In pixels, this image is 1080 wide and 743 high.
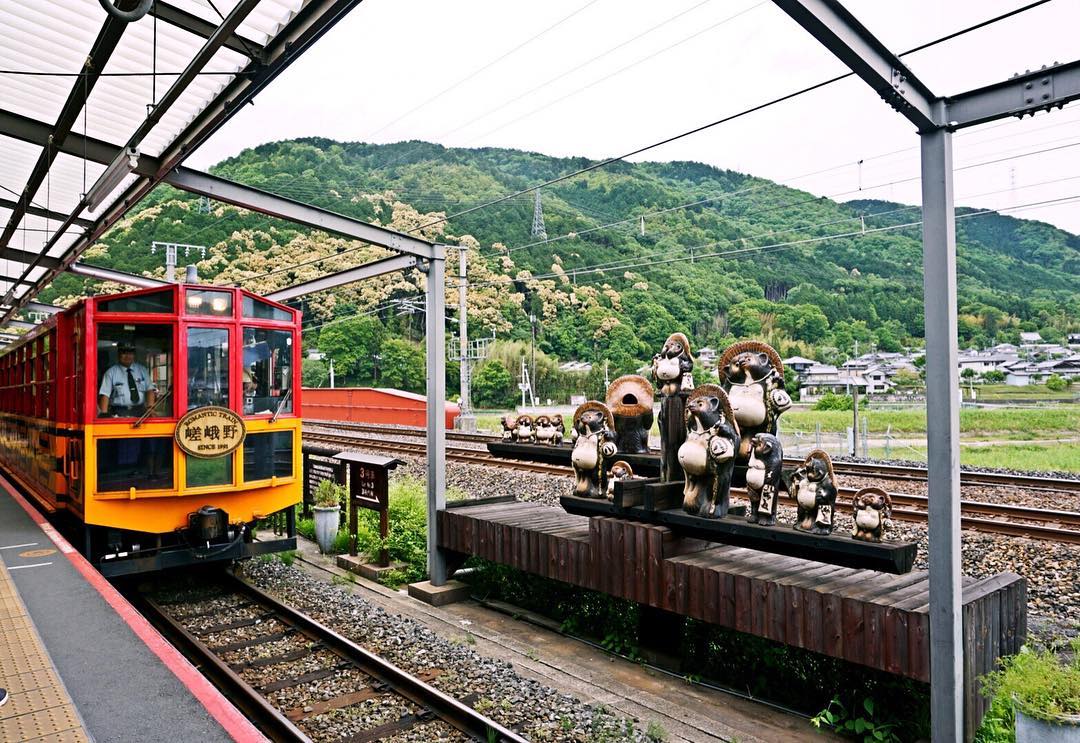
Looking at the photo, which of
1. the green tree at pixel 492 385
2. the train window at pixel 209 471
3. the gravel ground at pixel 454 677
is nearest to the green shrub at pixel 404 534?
the gravel ground at pixel 454 677

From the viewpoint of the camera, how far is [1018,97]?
3707 mm

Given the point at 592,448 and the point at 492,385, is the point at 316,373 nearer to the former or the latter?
the point at 492,385

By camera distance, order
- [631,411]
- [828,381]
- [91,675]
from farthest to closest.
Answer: [828,381]
[631,411]
[91,675]

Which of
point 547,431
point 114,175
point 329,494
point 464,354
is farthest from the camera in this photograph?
point 464,354

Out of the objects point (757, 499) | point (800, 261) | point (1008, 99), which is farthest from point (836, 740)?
point (800, 261)

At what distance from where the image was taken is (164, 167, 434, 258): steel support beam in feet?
22.7

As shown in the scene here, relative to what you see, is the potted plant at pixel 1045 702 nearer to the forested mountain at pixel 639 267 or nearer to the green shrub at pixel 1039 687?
the green shrub at pixel 1039 687

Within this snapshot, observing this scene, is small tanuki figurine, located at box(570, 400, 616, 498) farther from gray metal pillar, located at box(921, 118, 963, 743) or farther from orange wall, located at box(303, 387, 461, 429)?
orange wall, located at box(303, 387, 461, 429)

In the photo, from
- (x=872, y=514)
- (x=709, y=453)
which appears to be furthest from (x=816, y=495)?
(x=709, y=453)

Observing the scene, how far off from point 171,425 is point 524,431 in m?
3.69

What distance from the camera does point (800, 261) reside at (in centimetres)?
5694

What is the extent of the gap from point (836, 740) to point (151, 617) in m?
6.23

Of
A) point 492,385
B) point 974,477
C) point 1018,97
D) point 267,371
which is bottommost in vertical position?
point 974,477

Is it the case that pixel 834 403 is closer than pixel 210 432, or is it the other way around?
pixel 210 432
